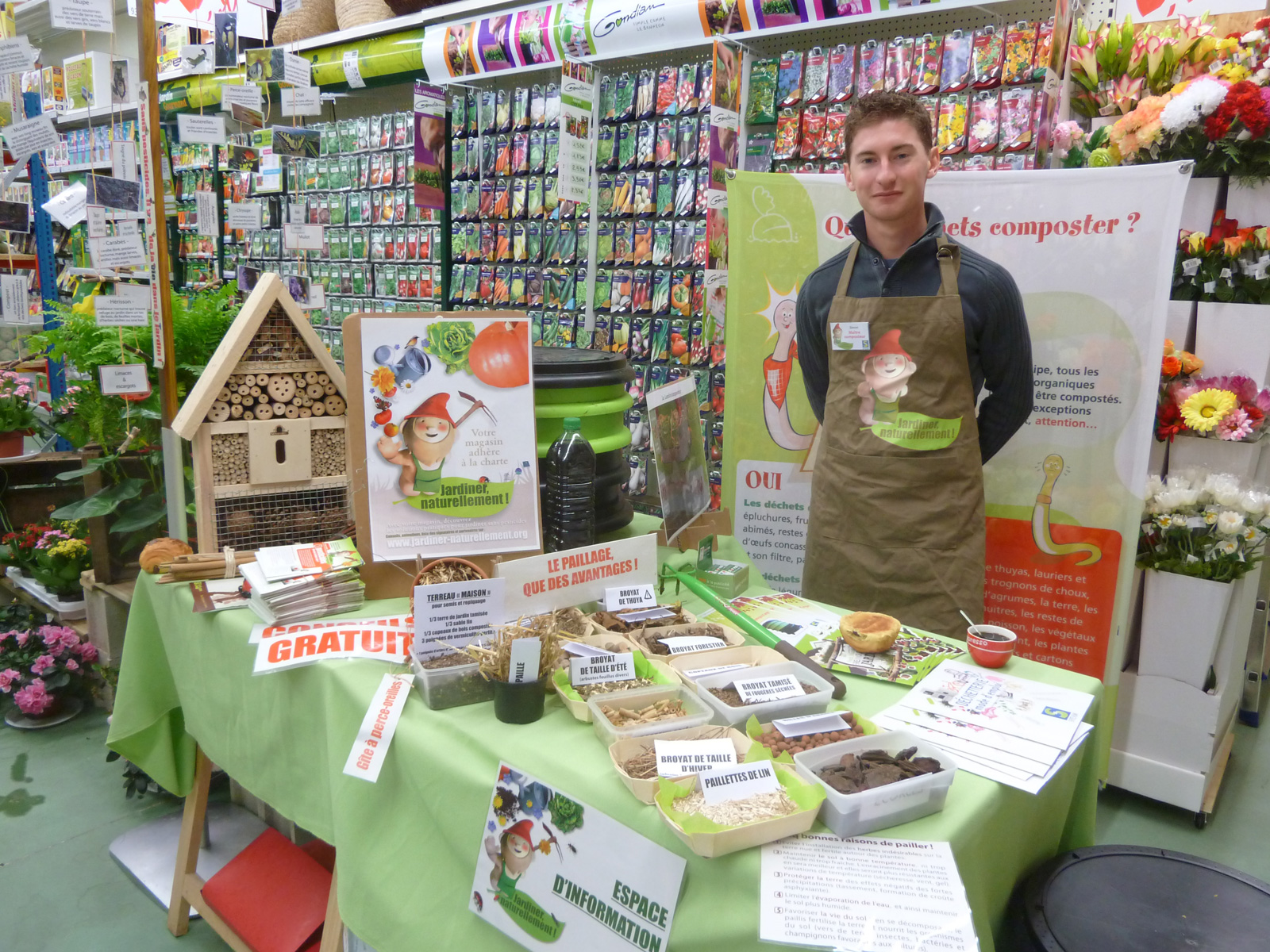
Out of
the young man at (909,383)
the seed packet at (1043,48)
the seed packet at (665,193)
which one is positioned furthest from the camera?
the seed packet at (665,193)

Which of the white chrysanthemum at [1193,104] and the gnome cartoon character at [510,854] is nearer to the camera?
the gnome cartoon character at [510,854]

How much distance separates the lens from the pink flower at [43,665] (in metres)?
3.31

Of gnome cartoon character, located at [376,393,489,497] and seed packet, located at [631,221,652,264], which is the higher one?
seed packet, located at [631,221,652,264]

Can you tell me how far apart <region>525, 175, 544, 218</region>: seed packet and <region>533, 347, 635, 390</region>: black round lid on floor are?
8.68 feet

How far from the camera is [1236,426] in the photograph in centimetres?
287

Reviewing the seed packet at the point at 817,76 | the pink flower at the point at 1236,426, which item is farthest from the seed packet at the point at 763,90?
the pink flower at the point at 1236,426

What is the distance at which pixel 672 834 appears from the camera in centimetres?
109

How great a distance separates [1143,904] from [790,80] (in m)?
3.23

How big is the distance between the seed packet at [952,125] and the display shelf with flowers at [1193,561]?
4.39ft

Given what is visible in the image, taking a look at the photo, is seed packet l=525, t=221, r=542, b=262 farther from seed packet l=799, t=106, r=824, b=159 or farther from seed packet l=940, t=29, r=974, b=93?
seed packet l=940, t=29, r=974, b=93

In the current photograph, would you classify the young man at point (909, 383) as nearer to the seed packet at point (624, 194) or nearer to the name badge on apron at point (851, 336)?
the name badge on apron at point (851, 336)

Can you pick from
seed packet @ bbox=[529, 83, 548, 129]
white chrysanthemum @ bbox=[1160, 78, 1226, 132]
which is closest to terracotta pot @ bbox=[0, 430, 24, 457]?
seed packet @ bbox=[529, 83, 548, 129]

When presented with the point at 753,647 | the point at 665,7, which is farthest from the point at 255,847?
the point at 665,7

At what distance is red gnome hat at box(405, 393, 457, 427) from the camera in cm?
185
